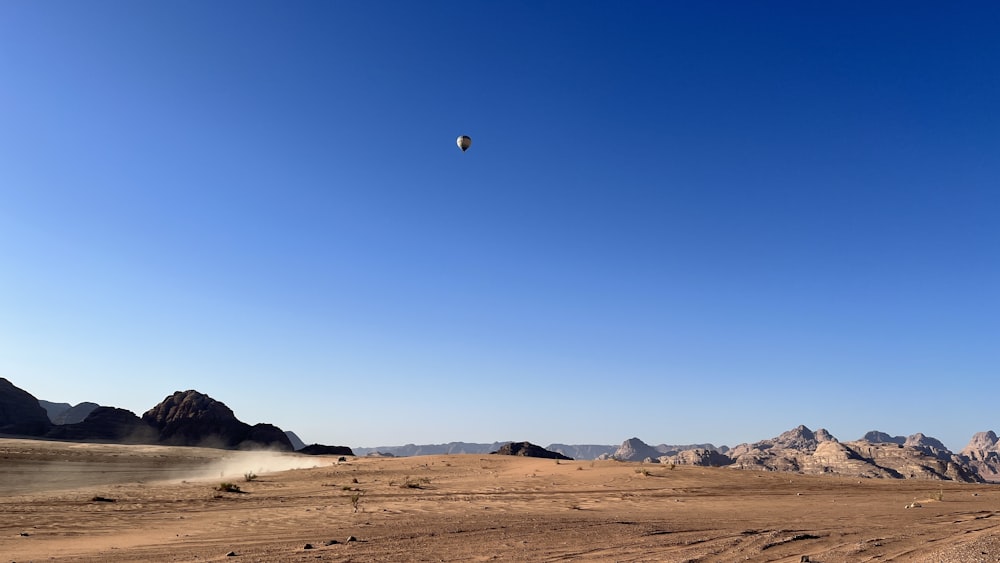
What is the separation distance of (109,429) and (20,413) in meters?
25.2

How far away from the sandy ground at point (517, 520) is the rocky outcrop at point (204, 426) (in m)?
78.3

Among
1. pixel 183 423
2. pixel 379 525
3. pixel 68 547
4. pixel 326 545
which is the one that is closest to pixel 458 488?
pixel 379 525

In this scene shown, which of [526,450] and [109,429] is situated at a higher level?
[109,429]

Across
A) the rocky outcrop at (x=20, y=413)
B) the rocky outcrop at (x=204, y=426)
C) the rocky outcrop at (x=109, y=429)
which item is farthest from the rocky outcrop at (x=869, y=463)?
the rocky outcrop at (x=20, y=413)

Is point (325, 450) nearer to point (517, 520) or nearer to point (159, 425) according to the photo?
point (159, 425)

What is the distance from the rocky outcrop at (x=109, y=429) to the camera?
89000 millimetres

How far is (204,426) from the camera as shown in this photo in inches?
3942

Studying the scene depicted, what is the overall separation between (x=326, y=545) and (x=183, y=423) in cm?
10790

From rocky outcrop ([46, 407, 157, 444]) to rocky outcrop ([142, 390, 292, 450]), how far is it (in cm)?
220

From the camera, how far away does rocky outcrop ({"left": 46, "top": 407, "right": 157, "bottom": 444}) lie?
8900 cm

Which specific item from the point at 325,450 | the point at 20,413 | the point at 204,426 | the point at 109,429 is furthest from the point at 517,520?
the point at 20,413

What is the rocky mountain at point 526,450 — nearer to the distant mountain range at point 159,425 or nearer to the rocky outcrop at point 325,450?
the rocky outcrop at point 325,450

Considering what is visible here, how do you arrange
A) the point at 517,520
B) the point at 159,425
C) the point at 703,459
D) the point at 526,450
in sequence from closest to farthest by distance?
1. the point at 517,520
2. the point at 526,450
3. the point at 159,425
4. the point at 703,459

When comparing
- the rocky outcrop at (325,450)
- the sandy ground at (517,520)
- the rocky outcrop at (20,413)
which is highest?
the rocky outcrop at (20,413)
